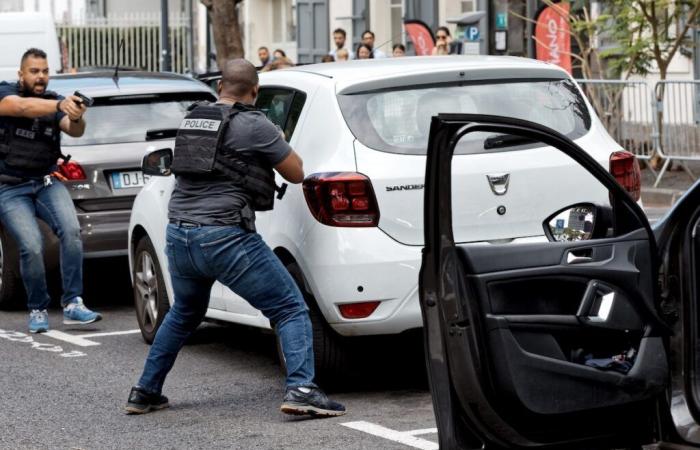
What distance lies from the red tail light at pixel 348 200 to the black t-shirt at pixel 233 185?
13.1 inches

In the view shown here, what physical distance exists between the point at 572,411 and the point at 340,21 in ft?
115

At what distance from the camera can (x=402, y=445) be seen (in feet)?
21.4

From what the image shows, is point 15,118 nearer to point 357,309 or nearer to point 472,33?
point 357,309

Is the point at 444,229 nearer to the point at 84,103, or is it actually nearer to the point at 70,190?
the point at 84,103

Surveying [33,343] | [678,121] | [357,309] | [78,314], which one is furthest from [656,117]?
[357,309]

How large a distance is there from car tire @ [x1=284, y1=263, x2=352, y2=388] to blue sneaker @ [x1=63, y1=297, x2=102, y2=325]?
9.61ft

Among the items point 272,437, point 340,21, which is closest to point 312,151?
point 272,437

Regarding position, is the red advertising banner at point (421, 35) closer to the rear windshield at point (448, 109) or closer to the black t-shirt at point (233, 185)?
the rear windshield at point (448, 109)

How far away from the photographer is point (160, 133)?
36.6 feet

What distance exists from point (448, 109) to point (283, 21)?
37.8 metres

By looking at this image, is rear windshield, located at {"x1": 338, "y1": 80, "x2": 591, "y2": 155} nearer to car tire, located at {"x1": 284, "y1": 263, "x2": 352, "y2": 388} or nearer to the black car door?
car tire, located at {"x1": 284, "y1": 263, "x2": 352, "y2": 388}

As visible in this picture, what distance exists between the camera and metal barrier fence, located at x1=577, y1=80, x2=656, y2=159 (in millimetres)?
17953

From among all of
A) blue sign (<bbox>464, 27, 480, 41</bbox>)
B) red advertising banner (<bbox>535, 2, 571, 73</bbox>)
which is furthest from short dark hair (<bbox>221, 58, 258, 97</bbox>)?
blue sign (<bbox>464, 27, 480, 41</bbox>)

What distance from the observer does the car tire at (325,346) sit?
751cm
